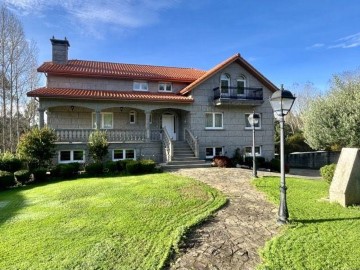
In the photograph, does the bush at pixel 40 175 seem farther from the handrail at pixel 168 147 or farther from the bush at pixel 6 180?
the handrail at pixel 168 147

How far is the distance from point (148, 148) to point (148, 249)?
13871 mm

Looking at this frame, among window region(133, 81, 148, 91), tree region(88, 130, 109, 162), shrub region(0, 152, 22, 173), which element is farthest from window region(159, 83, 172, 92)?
shrub region(0, 152, 22, 173)

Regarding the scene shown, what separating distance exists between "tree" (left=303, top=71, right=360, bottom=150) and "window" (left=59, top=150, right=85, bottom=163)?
59.8ft

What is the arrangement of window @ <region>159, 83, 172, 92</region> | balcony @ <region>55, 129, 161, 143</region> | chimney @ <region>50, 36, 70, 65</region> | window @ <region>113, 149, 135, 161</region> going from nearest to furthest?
balcony @ <region>55, 129, 161, 143</region>, window @ <region>113, 149, 135, 161</region>, chimney @ <region>50, 36, 70, 65</region>, window @ <region>159, 83, 172, 92</region>

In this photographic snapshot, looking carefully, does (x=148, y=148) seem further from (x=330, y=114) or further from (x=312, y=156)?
(x=312, y=156)

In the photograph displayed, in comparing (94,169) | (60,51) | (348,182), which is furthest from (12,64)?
(348,182)

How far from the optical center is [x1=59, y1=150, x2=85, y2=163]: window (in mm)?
17500

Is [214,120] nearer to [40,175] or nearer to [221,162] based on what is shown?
[221,162]

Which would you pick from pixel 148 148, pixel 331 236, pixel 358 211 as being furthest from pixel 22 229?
pixel 148 148

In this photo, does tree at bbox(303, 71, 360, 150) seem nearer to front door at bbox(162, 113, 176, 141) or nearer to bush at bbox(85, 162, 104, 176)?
front door at bbox(162, 113, 176, 141)

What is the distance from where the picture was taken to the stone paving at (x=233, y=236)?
4965mm

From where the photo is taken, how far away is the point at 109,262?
190 inches

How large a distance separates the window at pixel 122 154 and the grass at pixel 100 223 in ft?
24.2

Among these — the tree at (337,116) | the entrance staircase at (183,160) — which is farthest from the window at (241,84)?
the entrance staircase at (183,160)
